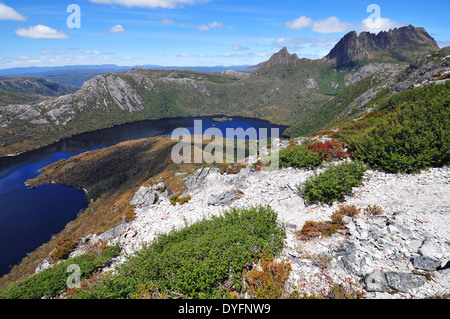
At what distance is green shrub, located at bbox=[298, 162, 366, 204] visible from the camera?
1540 centimetres

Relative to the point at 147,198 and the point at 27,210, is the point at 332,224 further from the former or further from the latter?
the point at 27,210

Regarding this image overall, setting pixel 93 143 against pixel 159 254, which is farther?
pixel 93 143

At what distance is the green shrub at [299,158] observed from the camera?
2142cm

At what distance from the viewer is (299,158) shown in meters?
22.6

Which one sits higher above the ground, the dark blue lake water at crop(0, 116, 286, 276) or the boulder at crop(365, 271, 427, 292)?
the boulder at crop(365, 271, 427, 292)

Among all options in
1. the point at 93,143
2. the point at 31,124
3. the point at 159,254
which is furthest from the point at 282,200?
the point at 31,124

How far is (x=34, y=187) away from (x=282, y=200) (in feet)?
417

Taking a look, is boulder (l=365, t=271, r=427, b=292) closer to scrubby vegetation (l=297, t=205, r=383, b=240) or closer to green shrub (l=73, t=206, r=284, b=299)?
scrubby vegetation (l=297, t=205, r=383, b=240)

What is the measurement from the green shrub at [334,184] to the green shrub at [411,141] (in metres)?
2.03

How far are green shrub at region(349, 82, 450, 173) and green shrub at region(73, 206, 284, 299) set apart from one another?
11409 mm

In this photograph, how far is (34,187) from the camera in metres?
97.7

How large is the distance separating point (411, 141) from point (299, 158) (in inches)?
368

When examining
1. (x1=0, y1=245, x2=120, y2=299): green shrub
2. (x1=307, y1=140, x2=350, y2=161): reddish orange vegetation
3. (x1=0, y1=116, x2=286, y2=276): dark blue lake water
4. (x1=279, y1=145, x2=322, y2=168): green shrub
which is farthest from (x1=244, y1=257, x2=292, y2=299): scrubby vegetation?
(x1=0, y1=116, x2=286, y2=276): dark blue lake water
